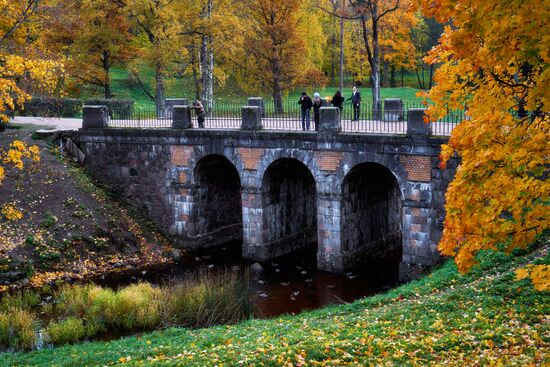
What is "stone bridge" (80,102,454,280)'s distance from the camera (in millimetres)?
24016

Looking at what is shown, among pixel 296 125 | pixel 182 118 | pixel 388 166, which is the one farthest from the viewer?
pixel 182 118

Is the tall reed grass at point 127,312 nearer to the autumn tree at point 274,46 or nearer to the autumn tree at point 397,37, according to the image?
the autumn tree at point 274,46

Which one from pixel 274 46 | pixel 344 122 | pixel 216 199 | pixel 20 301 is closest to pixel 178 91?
pixel 274 46

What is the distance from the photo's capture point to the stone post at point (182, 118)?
29266mm

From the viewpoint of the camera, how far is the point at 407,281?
24.2 metres

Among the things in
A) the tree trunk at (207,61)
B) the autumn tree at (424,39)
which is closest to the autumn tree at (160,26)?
the tree trunk at (207,61)

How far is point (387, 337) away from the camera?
1434 cm

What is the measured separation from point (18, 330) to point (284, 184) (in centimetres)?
1335

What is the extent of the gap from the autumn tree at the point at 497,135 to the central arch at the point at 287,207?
17.2 metres

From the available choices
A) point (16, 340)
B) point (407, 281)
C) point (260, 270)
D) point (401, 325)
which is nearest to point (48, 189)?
point (260, 270)

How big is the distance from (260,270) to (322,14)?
38909 mm

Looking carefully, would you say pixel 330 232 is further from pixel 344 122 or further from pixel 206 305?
pixel 206 305

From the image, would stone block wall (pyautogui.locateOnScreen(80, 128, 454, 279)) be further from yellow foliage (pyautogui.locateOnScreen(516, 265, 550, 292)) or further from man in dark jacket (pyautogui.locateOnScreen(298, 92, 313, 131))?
yellow foliage (pyautogui.locateOnScreen(516, 265, 550, 292))

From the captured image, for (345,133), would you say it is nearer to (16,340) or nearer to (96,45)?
(16,340)
